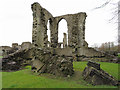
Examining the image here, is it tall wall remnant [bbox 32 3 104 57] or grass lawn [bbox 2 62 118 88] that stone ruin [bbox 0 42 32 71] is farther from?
grass lawn [bbox 2 62 118 88]

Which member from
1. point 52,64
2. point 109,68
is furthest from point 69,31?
point 52,64

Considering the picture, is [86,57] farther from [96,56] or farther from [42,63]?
Result: [42,63]

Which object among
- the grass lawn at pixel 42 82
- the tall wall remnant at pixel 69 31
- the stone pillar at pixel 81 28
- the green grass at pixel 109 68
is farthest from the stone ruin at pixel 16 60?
the stone pillar at pixel 81 28

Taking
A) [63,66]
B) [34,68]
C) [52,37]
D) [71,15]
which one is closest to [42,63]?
[34,68]

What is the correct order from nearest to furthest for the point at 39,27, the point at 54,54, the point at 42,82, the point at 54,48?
the point at 42,82, the point at 39,27, the point at 54,54, the point at 54,48

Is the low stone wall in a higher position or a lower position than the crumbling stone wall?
lower

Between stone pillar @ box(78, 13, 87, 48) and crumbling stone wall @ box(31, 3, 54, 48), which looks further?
stone pillar @ box(78, 13, 87, 48)

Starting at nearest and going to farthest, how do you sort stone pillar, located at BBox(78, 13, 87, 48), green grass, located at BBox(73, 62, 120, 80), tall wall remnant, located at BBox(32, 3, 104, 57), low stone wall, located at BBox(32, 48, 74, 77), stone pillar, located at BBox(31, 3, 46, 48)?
low stone wall, located at BBox(32, 48, 74, 77), green grass, located at BBox(73, 62, 120, 80), stone pillar, located at BBox(31, 3, 46, 48), tall wall remnant, located at BBox(32, 3, 104, 57), stone pillar, located at BBox(78, 13, 87, 48)

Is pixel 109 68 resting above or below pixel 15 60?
below

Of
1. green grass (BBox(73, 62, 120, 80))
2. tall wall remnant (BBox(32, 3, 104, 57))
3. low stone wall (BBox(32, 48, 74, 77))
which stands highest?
tall wall remnant (BBox(32, 3, 104, 57))

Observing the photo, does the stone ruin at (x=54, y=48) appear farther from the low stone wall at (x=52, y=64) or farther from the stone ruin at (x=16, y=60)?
the stone ruin at (x=16, y=60)

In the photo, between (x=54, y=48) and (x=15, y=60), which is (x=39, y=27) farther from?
(x=15, y=60)

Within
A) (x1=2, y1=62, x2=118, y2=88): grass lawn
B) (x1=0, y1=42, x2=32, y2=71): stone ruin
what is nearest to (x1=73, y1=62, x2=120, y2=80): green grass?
(x1=2, y1=62, x2=118, y2=88): grass lawn

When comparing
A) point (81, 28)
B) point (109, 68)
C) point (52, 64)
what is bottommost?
point (109, 68)
